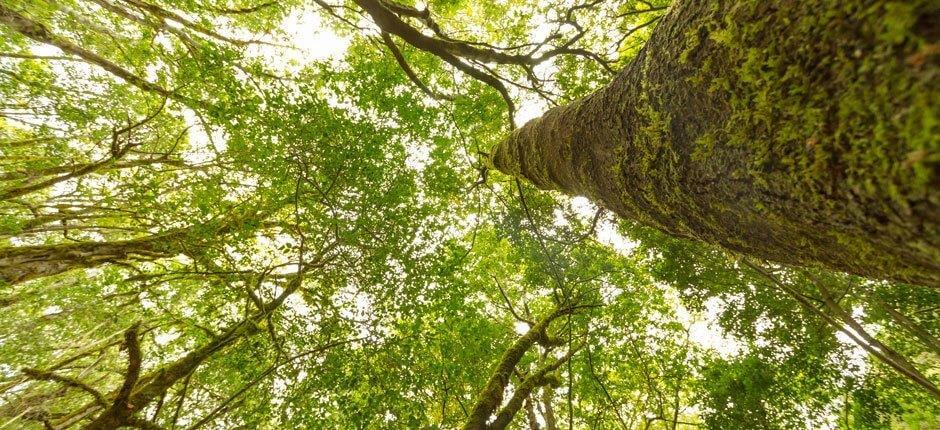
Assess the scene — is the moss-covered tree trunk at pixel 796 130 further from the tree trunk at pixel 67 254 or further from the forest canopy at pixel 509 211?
the tree trunk at pixel 67 254

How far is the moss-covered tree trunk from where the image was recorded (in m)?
0.75

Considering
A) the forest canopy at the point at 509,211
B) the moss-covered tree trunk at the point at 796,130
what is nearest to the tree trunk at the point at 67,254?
the forest canopy at the point at 509,211

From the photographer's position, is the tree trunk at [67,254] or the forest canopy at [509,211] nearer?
the forest canopy at [509,211]

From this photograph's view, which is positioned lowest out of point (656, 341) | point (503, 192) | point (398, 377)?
point (398, 377)

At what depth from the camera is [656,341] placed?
6270 millimetres

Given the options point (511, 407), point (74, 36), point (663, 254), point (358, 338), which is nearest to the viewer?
point (358, 338)

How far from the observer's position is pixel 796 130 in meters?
1.08

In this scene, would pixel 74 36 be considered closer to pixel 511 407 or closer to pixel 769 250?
pixel 511 407

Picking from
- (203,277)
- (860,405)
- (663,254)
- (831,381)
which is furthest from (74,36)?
(860,405)

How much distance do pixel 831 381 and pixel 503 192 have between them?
681cm

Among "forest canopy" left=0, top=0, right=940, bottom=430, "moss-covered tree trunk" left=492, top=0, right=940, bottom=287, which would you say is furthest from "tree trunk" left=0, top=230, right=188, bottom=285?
"moss-covered tree trunk" left=492, top=0, right=940, bottom=287

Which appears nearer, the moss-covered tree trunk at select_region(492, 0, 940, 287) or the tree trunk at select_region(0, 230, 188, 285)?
the moss-covered tree trunk at select_region(492, 0, 940, 287)

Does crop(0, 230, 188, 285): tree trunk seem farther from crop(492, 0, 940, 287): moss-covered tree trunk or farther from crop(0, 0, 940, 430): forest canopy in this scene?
crop(492, 0, 940, 287): moss-covered tree trunk

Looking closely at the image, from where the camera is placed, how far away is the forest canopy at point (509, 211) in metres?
1.04
